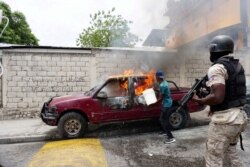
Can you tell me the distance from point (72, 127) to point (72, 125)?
0.05 meters

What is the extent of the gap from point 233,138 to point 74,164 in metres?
2.92

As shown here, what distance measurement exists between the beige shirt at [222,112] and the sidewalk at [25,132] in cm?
510

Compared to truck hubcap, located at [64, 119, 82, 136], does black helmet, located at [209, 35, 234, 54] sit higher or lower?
higher

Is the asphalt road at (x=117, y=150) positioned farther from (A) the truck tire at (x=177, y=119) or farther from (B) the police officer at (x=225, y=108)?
(B) the police officer at (x=225, y=108)

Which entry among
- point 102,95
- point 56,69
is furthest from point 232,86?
point 56,69

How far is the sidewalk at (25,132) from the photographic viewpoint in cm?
730

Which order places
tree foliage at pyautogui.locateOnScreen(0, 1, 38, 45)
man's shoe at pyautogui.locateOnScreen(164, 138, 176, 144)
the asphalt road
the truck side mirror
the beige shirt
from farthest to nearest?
tree foliage at pyautogui.locateOnScreen(0, 1, 38, 45) < the truck side mirror < man's shoe at pyautogui.locateOnScreen(164, 138, 176, 144) < the asphalt road < the beige shirt

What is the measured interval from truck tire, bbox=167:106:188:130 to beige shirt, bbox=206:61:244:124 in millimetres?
4374

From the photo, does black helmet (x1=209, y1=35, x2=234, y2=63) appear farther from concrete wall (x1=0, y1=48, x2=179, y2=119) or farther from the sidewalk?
concrete wall (x1=0, y1=48, x2=179, y2=119)

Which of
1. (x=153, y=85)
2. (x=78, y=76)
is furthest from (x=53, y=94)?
(x=153, y=85)

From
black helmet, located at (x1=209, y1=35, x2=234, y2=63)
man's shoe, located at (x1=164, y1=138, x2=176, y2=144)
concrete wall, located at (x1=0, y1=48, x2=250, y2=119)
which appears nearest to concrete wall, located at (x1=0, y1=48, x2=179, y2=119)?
concrete wall, located at (x1=0, y1=48, x2=250, y2=119)

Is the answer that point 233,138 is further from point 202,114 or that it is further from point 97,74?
point 97,74

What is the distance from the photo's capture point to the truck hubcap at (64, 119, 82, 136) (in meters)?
7.17

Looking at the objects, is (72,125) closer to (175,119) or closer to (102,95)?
(102,95)
